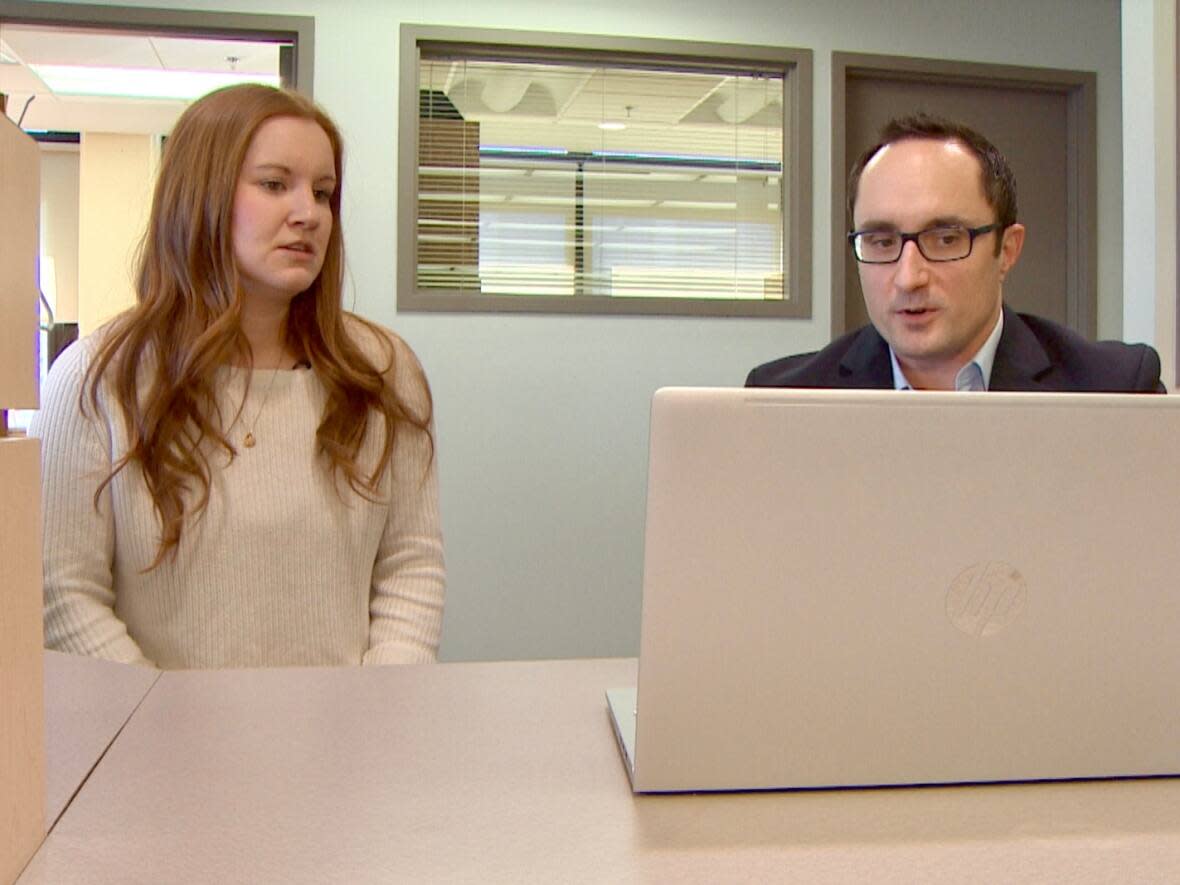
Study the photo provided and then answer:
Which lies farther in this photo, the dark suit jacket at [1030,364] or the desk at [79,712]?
the dark suit jacket at [1030,364]

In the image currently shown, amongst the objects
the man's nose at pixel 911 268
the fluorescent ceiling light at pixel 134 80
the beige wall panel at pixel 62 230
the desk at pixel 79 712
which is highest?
the fluorescent ceiling light at pixel 134 80

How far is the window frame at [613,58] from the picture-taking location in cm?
324

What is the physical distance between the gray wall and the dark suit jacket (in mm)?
1433

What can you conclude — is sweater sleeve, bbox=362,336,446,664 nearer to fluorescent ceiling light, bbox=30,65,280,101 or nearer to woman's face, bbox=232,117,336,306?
woman's face, bbox=232,117,336,306

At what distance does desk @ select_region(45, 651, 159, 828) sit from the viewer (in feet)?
2.63

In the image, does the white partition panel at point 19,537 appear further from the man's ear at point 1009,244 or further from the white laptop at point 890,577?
the man's ear at point 1009,244

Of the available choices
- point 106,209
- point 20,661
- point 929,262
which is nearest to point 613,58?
A: point 929,262

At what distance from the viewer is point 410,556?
5.49ft

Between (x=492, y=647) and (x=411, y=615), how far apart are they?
5.71ft

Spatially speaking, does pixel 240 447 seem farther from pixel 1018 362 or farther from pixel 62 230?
pixel 62 230

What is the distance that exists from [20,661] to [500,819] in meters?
0.30

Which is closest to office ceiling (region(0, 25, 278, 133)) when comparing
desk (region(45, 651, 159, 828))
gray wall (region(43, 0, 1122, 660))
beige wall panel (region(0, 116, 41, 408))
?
gray wall (region(43, 0, 1122, 660))

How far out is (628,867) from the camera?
652 mm

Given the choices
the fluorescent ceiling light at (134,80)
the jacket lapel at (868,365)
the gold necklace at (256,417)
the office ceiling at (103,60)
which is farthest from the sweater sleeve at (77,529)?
the fluorescent ceiling light at (134,80)
